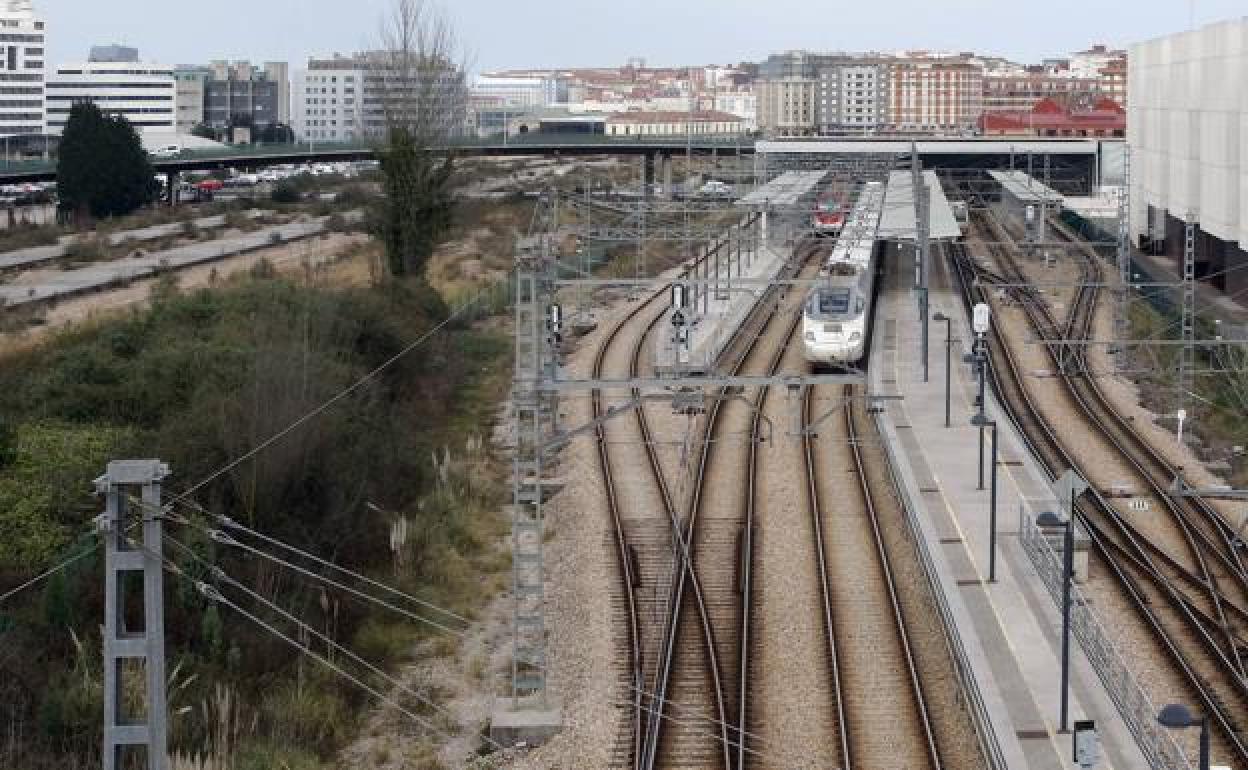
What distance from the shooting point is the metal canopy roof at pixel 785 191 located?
41.0m

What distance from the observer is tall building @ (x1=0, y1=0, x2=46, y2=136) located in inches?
5335

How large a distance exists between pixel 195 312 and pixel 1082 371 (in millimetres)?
15949

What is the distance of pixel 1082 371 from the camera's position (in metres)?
33.2

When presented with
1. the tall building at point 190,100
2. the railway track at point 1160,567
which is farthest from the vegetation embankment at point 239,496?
the tall building at point 190,100

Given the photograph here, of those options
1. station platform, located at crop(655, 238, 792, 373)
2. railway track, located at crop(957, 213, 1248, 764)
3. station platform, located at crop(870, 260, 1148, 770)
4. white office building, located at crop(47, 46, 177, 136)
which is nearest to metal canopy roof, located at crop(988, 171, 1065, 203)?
station platform, located at crop(655, 238, 792, 373)

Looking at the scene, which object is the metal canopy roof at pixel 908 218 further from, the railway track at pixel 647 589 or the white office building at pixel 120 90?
the white office building at pixel 120 90

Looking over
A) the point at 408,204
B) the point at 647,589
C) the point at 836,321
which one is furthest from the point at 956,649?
the point at 408,204

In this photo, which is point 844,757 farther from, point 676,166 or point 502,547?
point 676,166

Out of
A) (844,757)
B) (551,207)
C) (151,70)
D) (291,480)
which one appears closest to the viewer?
(844,757)

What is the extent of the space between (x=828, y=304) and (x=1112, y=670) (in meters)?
16.5

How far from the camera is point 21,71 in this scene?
138 m

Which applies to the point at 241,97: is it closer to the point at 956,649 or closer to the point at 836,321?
the point at 836,321

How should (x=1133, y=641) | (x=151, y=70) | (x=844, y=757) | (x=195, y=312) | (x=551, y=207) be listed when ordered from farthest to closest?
(x=151, y=70) → (x=195, y=312) → (x=551, y=207) → (x=1133, y=641) → (x=844, y=757)

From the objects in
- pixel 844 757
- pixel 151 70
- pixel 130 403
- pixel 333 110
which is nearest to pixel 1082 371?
pixel 130 403
